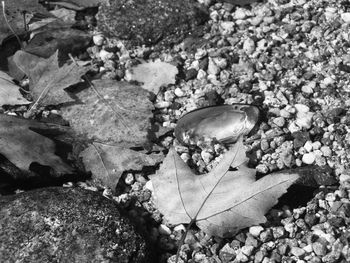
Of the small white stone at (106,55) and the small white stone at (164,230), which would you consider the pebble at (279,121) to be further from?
the small white stone at (106,55)

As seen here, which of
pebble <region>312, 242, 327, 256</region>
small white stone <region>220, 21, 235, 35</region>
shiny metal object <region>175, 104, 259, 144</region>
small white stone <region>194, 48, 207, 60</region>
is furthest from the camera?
small white stone <region>220, 21, 235, 35</region>

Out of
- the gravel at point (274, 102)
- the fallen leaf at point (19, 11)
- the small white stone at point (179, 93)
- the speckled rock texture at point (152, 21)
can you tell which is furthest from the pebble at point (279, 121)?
the fallen leaf at point (19, 11)

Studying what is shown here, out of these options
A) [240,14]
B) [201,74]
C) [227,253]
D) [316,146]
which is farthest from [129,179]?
[240,14]

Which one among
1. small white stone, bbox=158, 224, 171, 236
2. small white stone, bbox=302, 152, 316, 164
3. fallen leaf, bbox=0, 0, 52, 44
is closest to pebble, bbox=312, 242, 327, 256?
small white stone, bbox=302, 152, 316, 164

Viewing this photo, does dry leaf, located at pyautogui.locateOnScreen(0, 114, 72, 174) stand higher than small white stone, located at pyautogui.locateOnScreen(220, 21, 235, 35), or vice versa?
small white stone, located at pyautogui.locateOnScreen(220, 21, 235, 35)

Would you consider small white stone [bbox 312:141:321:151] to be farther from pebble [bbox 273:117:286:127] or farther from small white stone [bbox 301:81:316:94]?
small white stone [bbox 301:81:316:94]

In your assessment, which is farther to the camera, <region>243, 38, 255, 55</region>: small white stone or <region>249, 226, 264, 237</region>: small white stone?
<region>243, 38, 255, 55</region>: small white stone
